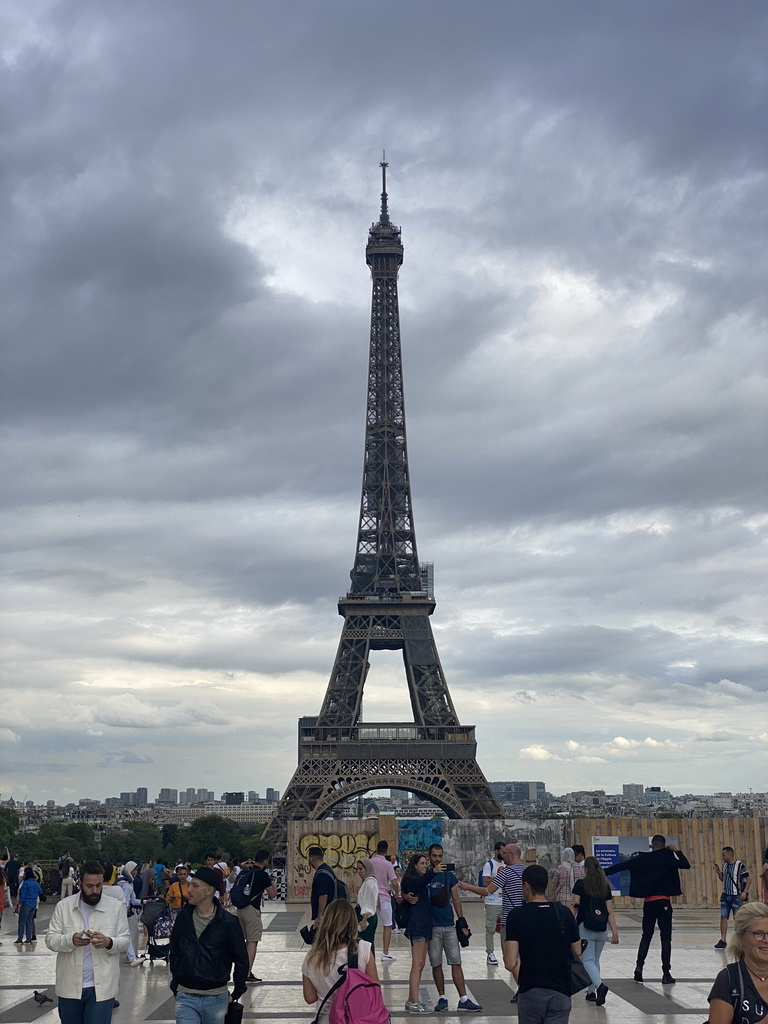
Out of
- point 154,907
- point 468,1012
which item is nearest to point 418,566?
point 154,907

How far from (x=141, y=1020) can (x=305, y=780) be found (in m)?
52.5

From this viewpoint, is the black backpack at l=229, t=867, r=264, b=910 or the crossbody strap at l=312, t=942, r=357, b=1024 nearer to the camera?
the crossbody strap at l=312, t=942, r=357, b=1024

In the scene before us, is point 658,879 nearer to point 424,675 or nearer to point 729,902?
point 729,902

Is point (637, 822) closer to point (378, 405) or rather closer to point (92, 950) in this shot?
point (92, 950)

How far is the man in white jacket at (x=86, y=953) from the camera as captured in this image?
28.8 ft

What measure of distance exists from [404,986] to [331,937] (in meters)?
8.54

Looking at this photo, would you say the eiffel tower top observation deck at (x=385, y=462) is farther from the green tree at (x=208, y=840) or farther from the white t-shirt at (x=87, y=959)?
the white t-shirt at (x=87, y=959)

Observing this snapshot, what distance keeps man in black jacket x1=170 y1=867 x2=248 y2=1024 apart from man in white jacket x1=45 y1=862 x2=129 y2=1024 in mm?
676

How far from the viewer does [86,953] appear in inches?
347

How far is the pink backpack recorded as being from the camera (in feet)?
24.3

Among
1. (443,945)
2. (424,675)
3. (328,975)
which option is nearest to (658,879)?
(443,945)

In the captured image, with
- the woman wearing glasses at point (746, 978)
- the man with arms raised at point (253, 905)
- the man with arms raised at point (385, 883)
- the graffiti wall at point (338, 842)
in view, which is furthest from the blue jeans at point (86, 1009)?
the graffiti wall at point (338, 842)

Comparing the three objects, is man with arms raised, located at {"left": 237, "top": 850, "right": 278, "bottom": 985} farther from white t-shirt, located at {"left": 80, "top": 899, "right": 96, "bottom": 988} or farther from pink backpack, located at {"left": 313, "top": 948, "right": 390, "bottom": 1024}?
pink backpack, located at {"left": 313, "top": 948, "right": 390, "bottom": 1024}

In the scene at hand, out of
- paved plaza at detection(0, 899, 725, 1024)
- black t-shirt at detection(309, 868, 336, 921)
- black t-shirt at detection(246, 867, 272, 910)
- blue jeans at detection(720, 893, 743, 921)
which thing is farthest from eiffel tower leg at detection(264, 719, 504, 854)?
black t-shirt at detection(309, 868, 336, 921)
